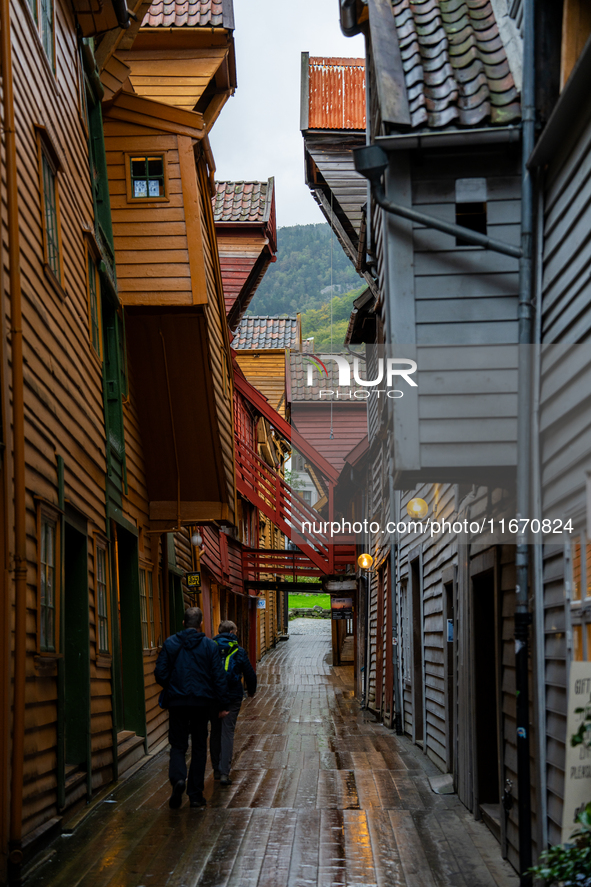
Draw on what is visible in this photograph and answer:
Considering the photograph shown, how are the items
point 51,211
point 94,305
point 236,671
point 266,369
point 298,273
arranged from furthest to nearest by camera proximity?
point 298,273 → point 266,369 → point 94,305 → point 236,671 → point 51,211

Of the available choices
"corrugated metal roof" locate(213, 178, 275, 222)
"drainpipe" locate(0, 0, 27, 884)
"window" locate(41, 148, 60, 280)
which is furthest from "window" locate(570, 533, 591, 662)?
"corrugated metal roof" locate(213, 178, 275, 222)

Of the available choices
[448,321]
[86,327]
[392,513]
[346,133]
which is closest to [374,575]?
[392,513]

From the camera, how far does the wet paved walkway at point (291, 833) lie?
552 cm

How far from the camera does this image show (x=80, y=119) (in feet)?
29.2

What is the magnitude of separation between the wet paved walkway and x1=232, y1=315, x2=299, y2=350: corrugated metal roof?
2394 cm

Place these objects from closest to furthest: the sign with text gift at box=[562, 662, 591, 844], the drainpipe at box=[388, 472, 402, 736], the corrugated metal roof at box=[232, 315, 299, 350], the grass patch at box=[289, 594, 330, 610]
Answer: the sign with text gift at box=[562, 662, 591, 844], the drainpipe at box=[388, 472, 402, 736], the corrugated metal roof at box=[232, 315, 299, 350], the grass patch at box=[289, 594, 330, 610]

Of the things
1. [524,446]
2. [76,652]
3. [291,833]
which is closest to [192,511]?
[76,652]

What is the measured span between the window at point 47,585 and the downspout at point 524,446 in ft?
10.1

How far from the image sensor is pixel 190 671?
25.5 ft

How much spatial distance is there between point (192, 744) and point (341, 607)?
14.0m

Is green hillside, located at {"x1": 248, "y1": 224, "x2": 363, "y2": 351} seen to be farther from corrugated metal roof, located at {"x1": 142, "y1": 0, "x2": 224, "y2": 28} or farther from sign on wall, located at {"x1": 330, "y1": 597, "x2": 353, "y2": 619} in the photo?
corrugated metal roof, located at {"x1": 142, "y1": 0, "x2": 224, "y2": 28}

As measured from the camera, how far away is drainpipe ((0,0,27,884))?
5.34 meters

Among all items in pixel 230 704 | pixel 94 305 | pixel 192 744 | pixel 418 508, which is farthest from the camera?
pixel 418 508

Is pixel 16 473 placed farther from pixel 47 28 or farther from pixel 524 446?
pixel 47 28
